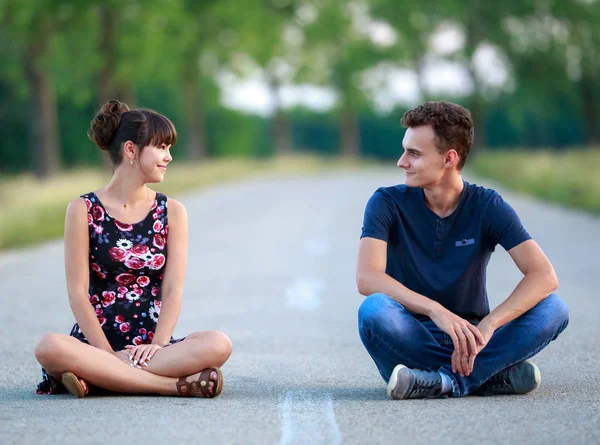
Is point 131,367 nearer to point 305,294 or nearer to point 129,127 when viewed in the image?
point 129,127

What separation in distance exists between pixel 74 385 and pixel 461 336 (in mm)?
1981

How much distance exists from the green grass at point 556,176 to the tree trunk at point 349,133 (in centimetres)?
2815

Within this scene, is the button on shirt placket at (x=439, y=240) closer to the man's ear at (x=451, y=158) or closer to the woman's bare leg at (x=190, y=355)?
the man's ear at (x=451, y=158)

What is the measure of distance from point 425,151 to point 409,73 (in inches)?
2376

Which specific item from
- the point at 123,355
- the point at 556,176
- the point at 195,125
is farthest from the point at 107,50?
the point at 123,355

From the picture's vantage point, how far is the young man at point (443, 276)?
17.7 ft

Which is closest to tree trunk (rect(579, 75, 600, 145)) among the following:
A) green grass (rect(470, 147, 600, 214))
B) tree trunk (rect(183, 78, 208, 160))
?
green grass (rect(470, 147, 600, 214))

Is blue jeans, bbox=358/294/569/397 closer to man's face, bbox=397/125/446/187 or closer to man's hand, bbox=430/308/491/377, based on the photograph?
man's hand, bbox=430/308/491/377

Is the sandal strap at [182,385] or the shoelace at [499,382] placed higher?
the sandal strap at [182,385]

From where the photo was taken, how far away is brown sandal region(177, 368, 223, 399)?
17.8ft

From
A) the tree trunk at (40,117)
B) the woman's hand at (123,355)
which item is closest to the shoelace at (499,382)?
the woman's hand at (123,355)

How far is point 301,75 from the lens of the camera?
5997cm

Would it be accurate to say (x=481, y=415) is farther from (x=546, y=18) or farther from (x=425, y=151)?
(x=546, y=18)

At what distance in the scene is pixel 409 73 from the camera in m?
64.9
